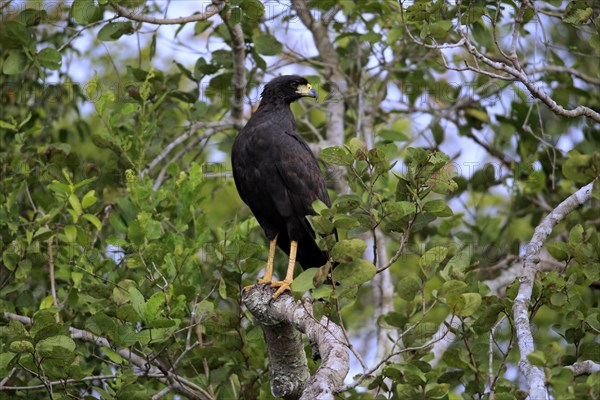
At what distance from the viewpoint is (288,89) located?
20.9ft

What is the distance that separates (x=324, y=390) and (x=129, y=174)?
8.41ft

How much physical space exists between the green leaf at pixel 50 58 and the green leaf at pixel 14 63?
15 cm

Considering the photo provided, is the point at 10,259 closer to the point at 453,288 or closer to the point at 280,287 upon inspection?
the point at 280,287

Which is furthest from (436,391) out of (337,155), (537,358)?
(337,155)

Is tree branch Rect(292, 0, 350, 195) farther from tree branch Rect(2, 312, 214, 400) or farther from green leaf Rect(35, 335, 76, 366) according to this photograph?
green leaf Rect(35, 335, 76, 366)

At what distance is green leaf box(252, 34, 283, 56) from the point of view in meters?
6.46

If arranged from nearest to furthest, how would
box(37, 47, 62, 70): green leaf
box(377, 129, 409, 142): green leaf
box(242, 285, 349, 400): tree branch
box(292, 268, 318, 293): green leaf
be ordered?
1. box(292, 268, 318, 293): green leaf
2. box(242, 285, 349, 400): tree branch
3. box(37, 47, 62, 70): green leaf
4. box(377, 129, 409, 142): green leaf

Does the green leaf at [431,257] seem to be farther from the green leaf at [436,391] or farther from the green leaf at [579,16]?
the green leaf at [579,16]

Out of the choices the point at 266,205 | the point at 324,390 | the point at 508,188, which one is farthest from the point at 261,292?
the point at 508,188

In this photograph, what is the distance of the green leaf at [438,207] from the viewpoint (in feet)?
13.3

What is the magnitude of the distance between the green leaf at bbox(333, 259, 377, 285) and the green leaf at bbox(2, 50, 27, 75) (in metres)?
3.53

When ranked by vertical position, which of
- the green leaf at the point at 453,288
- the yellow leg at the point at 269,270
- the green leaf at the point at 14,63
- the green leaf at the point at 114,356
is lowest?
the green leaf at the point at 114,356

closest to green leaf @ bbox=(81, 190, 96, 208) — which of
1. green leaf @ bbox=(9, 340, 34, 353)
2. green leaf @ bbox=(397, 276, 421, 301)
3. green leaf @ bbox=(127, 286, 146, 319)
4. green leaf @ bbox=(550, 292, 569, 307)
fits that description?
green leaf @ bbox=(127, 286, 146, 319)

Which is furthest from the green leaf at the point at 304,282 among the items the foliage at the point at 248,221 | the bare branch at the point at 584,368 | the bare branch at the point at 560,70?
the bare branch at the point at 560,70
